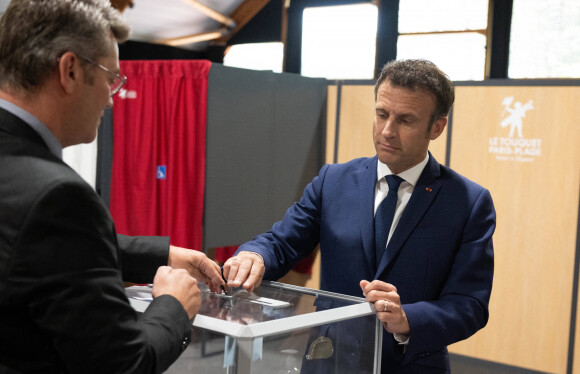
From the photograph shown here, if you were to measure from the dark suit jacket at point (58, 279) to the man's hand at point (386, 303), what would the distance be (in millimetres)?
574

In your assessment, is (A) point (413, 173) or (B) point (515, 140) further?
(B) point (515, 140)

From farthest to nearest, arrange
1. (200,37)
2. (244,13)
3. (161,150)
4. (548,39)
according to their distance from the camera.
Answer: (200,37) < (244,13) < (548,39) < (161,150)

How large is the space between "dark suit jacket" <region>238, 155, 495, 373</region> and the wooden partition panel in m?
2.39

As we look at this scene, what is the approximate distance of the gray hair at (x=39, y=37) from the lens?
3.26 ft

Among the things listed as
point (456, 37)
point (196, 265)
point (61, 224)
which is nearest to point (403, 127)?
point (196, 265)

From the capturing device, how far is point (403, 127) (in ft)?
6.08

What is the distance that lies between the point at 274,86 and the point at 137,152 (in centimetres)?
100

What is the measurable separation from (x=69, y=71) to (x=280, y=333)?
0.56 metres

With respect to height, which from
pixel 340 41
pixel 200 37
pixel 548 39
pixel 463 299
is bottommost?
pixel 463 299

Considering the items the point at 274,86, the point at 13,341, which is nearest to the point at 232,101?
the point at 274,86

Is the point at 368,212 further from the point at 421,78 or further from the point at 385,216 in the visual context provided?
the point at 421,78

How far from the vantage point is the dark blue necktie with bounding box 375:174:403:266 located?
1.79m

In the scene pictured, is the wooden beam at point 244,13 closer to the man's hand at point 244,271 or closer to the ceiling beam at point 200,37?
the ceiling beam at point 200,37

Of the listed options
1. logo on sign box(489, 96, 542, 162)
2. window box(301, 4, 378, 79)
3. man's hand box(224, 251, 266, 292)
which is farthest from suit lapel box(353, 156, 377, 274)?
window box(301, 4, 378, 79)
